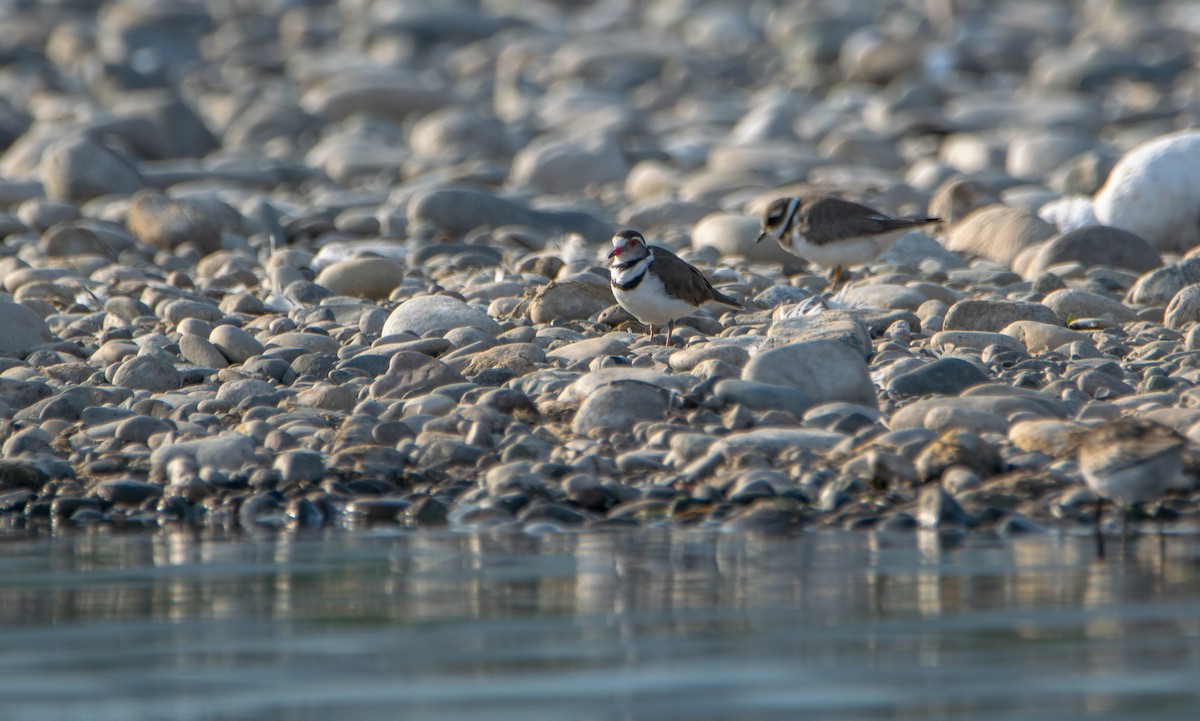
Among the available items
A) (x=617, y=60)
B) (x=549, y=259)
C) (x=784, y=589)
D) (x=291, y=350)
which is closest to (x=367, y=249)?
(x=549, y=259)

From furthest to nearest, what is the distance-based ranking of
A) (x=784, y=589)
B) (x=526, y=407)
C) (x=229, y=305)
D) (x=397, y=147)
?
(x=397, y=147), (x=229, y=305), (x=526, y=407), (x=784, y=589)

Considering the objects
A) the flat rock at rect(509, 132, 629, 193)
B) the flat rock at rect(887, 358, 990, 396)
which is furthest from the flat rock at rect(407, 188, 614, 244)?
the flat rock at rect(887, 358, 990, 396)

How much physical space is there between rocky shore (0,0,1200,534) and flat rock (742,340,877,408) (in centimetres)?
1

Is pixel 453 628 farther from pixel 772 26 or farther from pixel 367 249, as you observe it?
pixel 772 26

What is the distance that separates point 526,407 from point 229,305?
3.44m

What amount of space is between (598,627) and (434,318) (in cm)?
481

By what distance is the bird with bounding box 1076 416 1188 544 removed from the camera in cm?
606

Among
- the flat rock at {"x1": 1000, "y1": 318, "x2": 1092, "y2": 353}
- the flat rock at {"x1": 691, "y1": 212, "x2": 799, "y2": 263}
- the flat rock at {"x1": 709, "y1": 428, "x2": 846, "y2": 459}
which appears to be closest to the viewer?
the flat rock at {"x1": 709, "y1": 428, "x2": 846, "y2": 459}

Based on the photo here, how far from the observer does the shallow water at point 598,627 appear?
4117 mm

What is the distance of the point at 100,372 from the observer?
29.4ft

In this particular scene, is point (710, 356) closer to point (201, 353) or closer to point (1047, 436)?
point (1047, 436)

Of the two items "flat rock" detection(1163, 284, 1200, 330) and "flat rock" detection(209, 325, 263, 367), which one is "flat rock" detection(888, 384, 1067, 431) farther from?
"flat rock" detection(209, 325, 263, 367)

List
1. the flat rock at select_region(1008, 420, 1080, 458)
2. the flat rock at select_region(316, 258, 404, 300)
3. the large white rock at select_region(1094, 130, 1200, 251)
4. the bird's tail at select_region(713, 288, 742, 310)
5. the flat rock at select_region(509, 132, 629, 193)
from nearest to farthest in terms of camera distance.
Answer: the flat rock at select_region(1008, 420, 1080, 458), the bird's tail at select_region(713, 288, 742, 310), the flat rock at select_region(316, 258, 404, 300), the large white rock at select_region(1094, 130, 1200, 251), the flat rock at select_region(509, 132, 629, 193)

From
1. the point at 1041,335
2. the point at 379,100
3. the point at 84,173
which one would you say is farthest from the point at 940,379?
the point at 379,100
